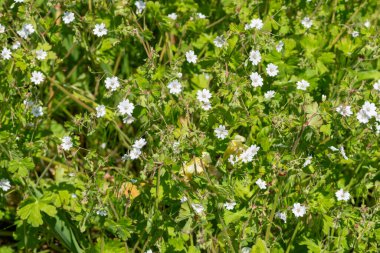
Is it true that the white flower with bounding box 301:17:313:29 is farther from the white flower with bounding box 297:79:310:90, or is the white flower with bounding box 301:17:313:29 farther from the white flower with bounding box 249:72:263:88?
the white flower with bounding box 249:72:263:88

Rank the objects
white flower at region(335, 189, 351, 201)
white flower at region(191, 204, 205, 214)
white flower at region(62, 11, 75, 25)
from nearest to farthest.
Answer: white flower at region(191, 204, 205, 214) < white flower at region(335, 189, 351, 201) < white flower at region(62, 11, 75, 25)

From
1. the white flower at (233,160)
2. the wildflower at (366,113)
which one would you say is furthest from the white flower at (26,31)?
the wildflower at (366,113)

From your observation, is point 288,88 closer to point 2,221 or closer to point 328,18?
point 328,18

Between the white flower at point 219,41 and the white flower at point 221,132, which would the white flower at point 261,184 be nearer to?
the white flower at point 221,132

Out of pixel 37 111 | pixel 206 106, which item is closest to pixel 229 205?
pixel 206 106

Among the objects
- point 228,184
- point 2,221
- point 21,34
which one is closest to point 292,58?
point 228,184

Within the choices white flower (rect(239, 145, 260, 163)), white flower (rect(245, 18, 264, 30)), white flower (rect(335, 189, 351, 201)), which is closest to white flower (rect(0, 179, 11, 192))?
white flower (rect(239, 145, 260, 163))

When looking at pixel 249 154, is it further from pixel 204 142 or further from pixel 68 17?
pixel 68 17
